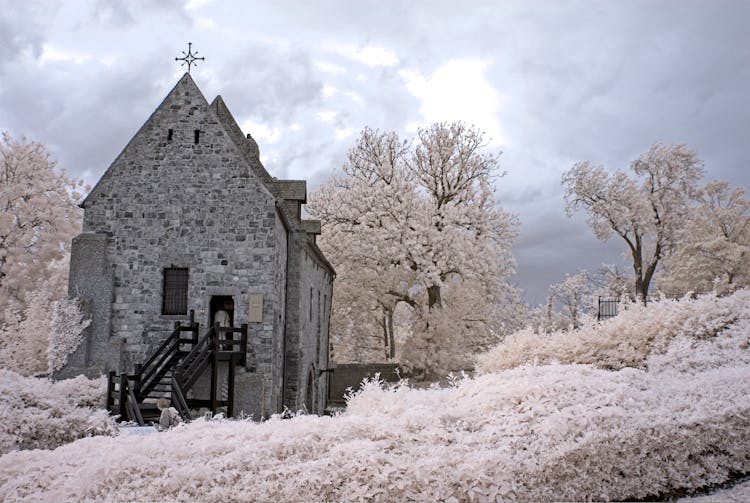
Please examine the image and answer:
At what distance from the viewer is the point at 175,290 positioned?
1775cm

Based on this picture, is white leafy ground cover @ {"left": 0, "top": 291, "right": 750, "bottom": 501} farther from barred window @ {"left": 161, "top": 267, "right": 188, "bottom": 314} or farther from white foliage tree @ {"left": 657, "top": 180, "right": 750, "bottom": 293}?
white foliage tree @ {"left": 657, "top": 180, "right": 750, "bottom": 293}

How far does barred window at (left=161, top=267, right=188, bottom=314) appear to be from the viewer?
58.1 feet

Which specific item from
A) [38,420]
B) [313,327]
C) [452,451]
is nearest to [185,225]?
[313,327]

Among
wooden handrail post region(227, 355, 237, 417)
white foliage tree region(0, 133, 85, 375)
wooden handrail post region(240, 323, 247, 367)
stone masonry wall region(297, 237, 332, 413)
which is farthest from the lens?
white foliage tree region(0, 133, 85, 375)

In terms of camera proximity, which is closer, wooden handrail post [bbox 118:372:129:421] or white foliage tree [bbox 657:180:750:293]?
wooden handrail post [bbox 118:372:129:421]

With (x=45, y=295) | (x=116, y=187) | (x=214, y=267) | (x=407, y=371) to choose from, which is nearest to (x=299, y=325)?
(x=214, y=267)

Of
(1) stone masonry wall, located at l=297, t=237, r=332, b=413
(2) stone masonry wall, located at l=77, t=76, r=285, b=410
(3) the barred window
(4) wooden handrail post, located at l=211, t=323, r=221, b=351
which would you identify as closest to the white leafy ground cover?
(4) wooden handrail post, located at l=211, t=323, r=221, b=351

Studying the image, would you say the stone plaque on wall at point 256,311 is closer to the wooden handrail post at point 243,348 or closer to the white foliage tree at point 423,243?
the wooden handrail post at point 243,348

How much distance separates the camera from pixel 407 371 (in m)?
29.6

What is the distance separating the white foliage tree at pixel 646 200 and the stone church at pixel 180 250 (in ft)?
76.5

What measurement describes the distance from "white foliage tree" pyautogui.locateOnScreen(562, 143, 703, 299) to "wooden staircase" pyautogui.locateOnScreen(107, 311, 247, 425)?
25.3 meters

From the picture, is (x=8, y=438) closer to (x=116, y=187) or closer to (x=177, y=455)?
(x=177, y=455)

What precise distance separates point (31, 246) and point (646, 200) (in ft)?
105

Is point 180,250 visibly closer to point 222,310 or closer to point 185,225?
point 185,225
